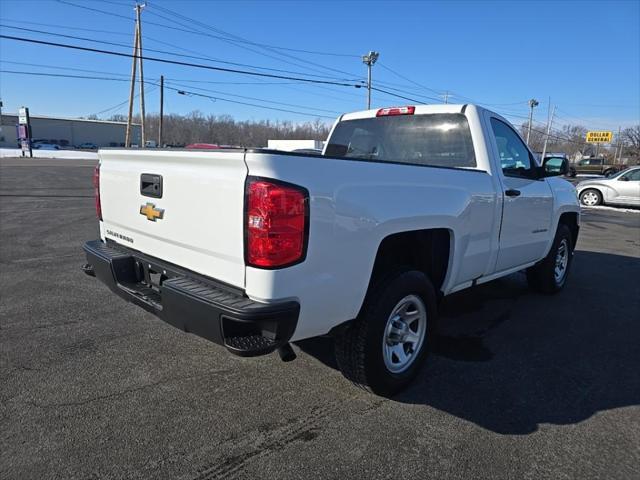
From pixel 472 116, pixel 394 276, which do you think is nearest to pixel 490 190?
pixel 472 116

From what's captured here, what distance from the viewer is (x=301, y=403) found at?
117 inches

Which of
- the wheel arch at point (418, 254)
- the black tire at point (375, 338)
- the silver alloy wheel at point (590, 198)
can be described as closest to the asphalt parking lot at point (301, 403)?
the black tire at point (375, 338)

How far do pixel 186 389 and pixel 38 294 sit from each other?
2.81 meters

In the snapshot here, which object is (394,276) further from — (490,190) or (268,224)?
(490,190)

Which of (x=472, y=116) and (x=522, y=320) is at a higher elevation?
(x=472, y=116)

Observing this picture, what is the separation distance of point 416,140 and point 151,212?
2478mm

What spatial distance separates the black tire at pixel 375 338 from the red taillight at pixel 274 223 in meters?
0.78

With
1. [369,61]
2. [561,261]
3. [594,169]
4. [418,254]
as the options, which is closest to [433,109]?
[418,254]

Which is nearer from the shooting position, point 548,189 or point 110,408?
point 110,408

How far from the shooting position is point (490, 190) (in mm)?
3758

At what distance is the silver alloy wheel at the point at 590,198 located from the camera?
57.2 feet

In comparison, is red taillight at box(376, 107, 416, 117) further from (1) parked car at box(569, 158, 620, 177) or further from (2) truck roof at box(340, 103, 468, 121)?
(1) parked car at box(569, 158, 620, 177)

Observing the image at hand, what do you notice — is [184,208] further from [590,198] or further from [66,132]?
[66,132]

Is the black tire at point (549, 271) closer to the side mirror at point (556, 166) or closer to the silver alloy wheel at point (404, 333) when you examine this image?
the side mirror at point (556, 166)
